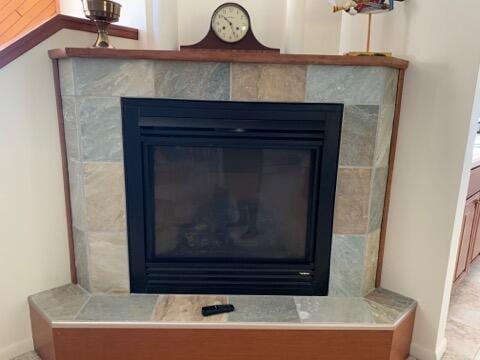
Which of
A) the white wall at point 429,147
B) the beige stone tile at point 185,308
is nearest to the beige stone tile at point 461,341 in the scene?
the white wall at point 429,147

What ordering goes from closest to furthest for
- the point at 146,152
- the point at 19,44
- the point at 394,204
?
the point at 19,44 < the point at 146,152 < the point at 394,204

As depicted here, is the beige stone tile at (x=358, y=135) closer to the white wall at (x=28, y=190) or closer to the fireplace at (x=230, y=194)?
the fireplace at (x=230, y=194)

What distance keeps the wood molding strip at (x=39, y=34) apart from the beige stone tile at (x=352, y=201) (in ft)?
4.25

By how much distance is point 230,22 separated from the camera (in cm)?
176

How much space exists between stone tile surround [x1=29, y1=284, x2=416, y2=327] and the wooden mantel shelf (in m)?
1.02

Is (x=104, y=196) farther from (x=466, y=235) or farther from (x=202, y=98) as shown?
(x=466, y=235)

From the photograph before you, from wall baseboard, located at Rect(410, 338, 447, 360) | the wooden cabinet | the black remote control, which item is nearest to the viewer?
the black remote control

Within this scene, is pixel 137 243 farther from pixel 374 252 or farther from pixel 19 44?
pixel 374 252

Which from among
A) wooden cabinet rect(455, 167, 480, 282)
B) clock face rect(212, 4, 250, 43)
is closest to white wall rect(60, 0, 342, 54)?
clock face rect(212, 4, 250, 43)

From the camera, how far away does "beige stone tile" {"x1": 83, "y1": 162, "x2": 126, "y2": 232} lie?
1.53m

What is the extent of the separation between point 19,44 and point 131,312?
3.80 feet

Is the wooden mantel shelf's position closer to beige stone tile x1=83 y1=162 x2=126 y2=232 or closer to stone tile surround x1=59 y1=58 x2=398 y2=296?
stone tile surround x1=59 y1=58 x2=398 y2=296

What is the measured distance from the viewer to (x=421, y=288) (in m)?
1.64

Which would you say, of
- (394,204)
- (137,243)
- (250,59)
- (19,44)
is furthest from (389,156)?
(19,44)
